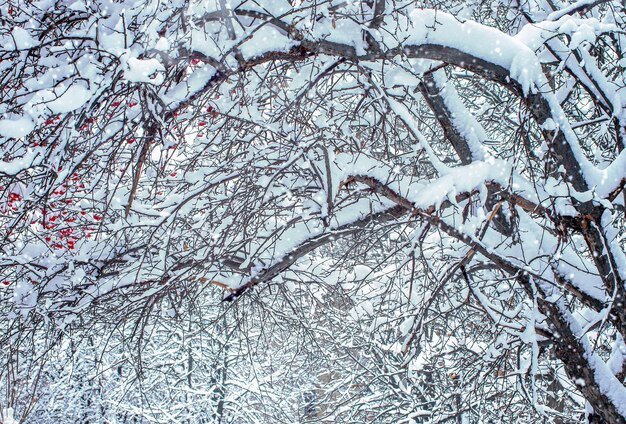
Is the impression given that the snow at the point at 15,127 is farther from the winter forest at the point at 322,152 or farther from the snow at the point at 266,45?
the snow at the point at 266,45

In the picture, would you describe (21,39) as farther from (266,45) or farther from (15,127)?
(266,45)

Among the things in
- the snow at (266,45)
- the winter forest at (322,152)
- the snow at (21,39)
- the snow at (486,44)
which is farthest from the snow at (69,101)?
the snow at (486,44)

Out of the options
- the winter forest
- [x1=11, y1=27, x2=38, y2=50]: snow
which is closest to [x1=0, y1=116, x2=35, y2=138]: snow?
Answer: the winter forest

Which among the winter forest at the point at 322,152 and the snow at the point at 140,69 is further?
the winter forest at the point at 322,152

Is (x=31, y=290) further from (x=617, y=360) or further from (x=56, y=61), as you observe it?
(x=617, y=360)

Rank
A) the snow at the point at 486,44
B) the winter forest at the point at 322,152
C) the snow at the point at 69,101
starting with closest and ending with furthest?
the snow at the point at 69,101
the winter forest at the point at 322,152
the snow at the point at 486,44

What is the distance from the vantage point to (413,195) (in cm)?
393

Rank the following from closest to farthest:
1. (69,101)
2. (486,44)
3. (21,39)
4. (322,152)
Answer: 1. (69,101)
2. (21,39)
3. (486,44)
4. (322,152)

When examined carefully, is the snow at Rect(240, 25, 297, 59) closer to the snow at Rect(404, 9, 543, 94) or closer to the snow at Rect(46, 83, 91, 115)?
the snow at Rect(404, 9, 543, 94)

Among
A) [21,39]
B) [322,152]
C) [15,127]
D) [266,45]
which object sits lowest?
[15,127]

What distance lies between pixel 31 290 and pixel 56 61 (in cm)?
232

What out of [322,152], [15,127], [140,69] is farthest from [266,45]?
[15,127]

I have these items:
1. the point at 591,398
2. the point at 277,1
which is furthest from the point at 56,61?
the point at 591,398

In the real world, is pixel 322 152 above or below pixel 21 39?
below
